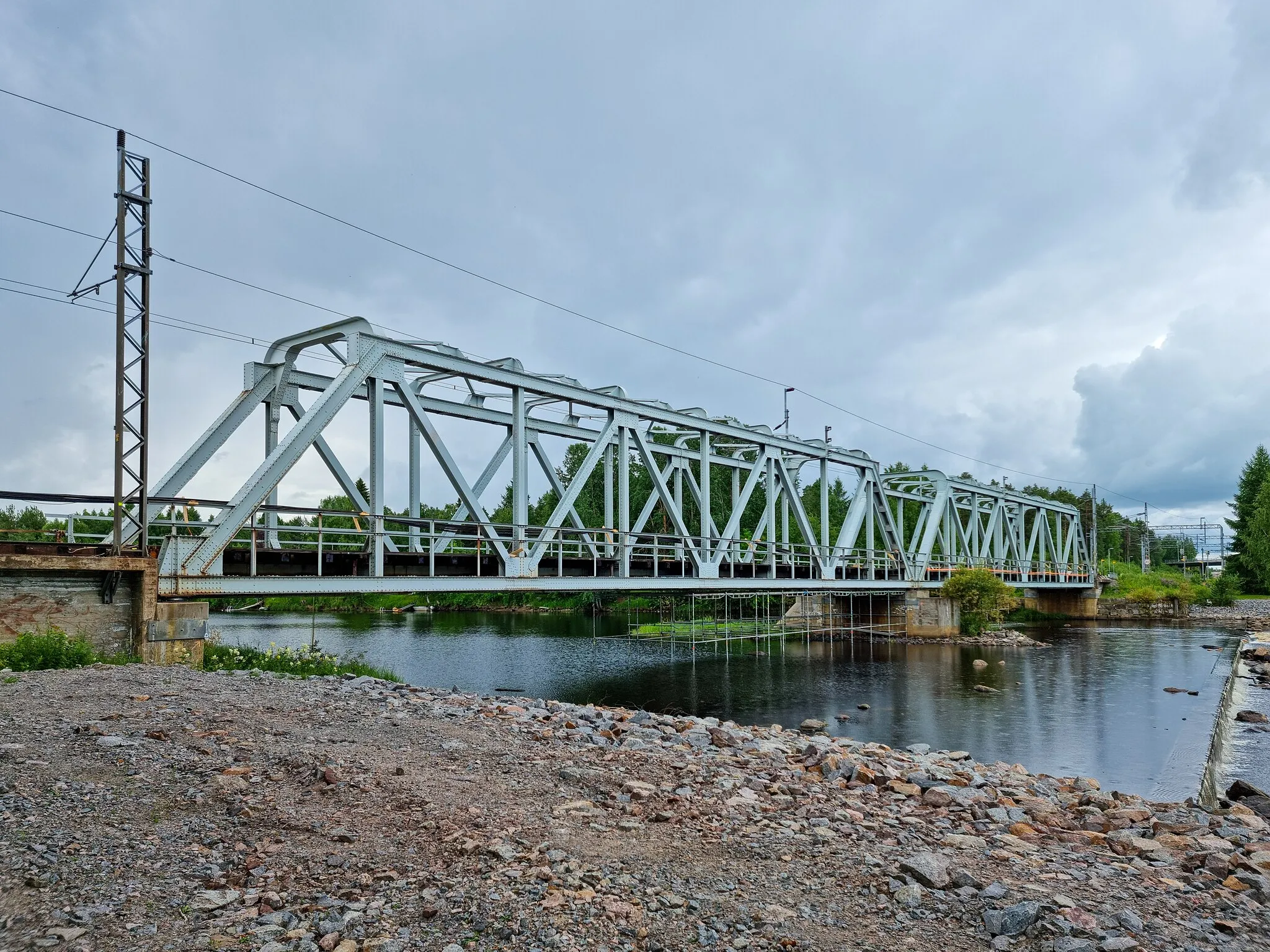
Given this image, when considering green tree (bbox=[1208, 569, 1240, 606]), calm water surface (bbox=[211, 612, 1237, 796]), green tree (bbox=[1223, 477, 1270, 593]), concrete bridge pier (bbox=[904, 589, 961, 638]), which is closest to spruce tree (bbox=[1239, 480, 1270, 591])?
green tree (bbox=[1223, 477, 1270, 593])

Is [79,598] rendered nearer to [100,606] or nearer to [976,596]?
[100,606]

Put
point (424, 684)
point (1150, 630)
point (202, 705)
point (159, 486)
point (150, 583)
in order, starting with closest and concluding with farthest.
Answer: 1. point (202, 705)
2. point (150, 583)
3. point (159, 486)
4. point (424, 684)
5. point (1150, 630)

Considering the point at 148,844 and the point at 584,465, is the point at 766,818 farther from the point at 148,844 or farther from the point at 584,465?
the point at 584,465

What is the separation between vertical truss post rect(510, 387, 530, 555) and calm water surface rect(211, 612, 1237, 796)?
22.6ft

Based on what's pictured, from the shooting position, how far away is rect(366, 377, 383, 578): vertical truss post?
66.6 feet

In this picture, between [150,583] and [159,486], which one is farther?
[159,486]

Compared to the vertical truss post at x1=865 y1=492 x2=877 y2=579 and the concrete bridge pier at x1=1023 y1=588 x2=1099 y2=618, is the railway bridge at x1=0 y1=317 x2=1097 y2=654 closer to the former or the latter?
the vertical truss post at x1=865 y1=492 x2=877 y2=579

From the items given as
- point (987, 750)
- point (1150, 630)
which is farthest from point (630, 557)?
point (1150, 630)

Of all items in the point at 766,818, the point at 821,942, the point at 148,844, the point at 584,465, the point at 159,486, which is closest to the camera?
the point at 821,942

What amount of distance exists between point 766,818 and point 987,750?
13412mm

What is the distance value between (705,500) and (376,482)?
1645 cm

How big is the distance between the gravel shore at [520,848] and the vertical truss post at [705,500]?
66.3 ft

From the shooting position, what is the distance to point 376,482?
2044cm

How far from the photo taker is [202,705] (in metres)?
12.1
